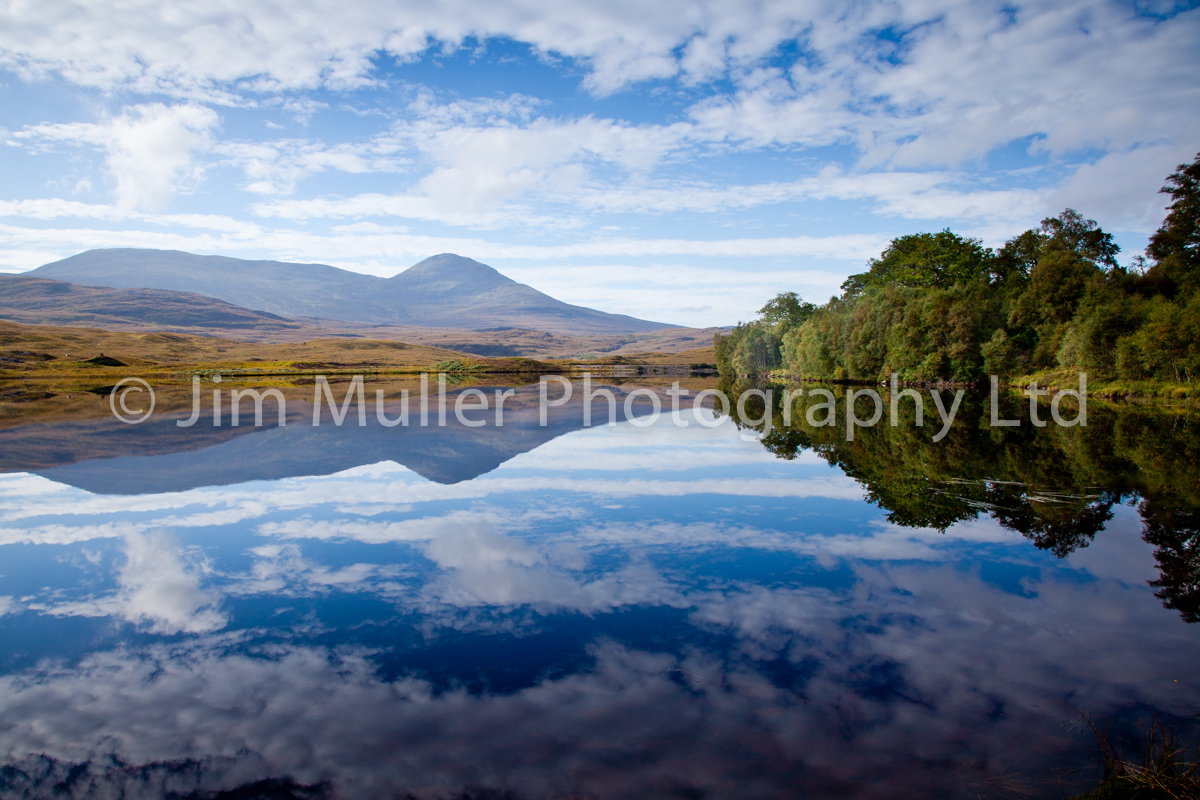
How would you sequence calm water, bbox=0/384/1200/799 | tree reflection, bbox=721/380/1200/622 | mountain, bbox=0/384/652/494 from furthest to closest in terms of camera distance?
1. mountain, bbox=0/384/652/494
2. tree reflection, bbox=721/380/1200/622
3. calm water, bbox=0/384/1200/799

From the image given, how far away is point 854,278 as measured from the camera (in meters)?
109

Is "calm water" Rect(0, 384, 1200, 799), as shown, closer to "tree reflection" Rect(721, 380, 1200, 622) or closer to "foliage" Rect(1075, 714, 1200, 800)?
"tree reflection" Rect(721, 380, 1200, 622)

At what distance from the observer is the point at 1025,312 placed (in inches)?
2628

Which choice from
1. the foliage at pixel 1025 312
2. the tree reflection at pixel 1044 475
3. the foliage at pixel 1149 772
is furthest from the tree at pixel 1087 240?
the foliage at pixel 1149 772

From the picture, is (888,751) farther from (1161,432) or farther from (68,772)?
(1161,432)

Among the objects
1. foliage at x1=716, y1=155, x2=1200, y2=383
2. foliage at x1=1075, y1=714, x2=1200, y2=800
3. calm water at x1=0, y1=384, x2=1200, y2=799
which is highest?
foliage at x1=716, y1=155, x2=1200, y2=383

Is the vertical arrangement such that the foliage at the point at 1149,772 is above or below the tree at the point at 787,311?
below

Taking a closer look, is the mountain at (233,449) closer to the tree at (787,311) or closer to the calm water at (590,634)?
the calm water at (590,634)

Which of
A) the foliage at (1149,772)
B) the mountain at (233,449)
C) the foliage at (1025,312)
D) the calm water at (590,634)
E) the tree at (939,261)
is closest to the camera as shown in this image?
the foliage at (1149,772)

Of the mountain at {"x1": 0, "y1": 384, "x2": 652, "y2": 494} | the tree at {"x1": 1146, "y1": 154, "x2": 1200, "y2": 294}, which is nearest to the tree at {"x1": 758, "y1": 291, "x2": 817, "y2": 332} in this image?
the tree at {"x1": 1146, "y1": 154, "x2": 1200, "y2": 294}

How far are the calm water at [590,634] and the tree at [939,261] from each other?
72015mm

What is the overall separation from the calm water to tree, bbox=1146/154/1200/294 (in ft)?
162

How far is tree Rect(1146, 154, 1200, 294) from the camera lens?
57312mm

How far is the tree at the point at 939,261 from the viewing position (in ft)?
279
